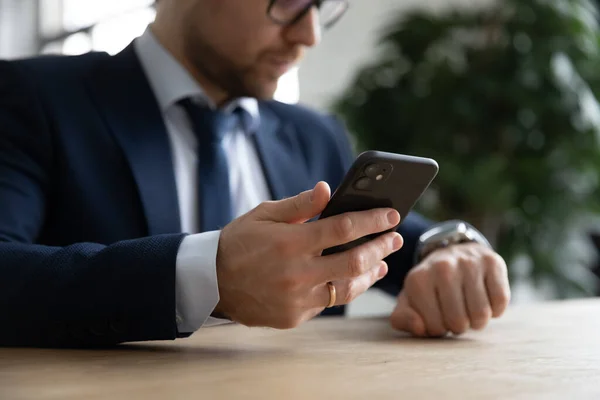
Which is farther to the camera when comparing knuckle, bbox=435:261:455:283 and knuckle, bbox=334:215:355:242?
knuckle, bbox=435:261:455:283

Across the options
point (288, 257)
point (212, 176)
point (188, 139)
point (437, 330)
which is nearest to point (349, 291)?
point (288, 257)

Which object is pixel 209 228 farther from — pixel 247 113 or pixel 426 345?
pixel 426 345

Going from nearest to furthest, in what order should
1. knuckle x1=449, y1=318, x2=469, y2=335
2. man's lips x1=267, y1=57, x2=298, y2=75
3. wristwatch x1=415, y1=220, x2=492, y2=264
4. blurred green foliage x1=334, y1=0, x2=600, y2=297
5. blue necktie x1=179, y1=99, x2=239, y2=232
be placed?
knuckle x1=449, y1=318, x2=469, y2=335 < wristwatch x1=415, y1=220, x2=492, y2=264 < blue necktie x1=179, y1=99, x2=239, y2=232 < man's lips x1=267, y1=57, x2=298, y2=75 < blurred green foliage x1=334, y1=0, x2=600, y2=297

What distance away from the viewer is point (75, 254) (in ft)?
2.81

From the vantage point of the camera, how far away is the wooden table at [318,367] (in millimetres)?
585

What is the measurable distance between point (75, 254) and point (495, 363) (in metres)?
0.47

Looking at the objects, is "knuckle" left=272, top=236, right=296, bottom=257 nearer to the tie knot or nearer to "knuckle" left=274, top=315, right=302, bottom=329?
"knuckle" left=274, top=315, right=302, bottom=329

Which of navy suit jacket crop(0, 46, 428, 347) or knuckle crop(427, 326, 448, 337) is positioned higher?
navy suit jacket crop(0, 46, 428, 347)

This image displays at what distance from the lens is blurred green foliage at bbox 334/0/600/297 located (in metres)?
2.93

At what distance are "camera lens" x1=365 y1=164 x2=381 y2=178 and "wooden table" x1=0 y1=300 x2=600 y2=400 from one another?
190 millimetres

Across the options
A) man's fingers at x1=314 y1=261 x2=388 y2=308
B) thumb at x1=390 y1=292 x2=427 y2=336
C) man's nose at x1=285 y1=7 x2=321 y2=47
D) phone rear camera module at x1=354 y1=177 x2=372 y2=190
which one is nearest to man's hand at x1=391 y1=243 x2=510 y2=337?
thumb at x1=390 y1=292 x2=427 y2=336

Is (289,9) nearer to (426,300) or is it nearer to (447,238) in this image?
(447,238)

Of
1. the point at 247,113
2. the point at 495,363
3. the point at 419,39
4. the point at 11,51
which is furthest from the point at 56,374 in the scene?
the point at 11,51

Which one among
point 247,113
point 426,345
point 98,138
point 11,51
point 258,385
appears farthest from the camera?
point 11,51
